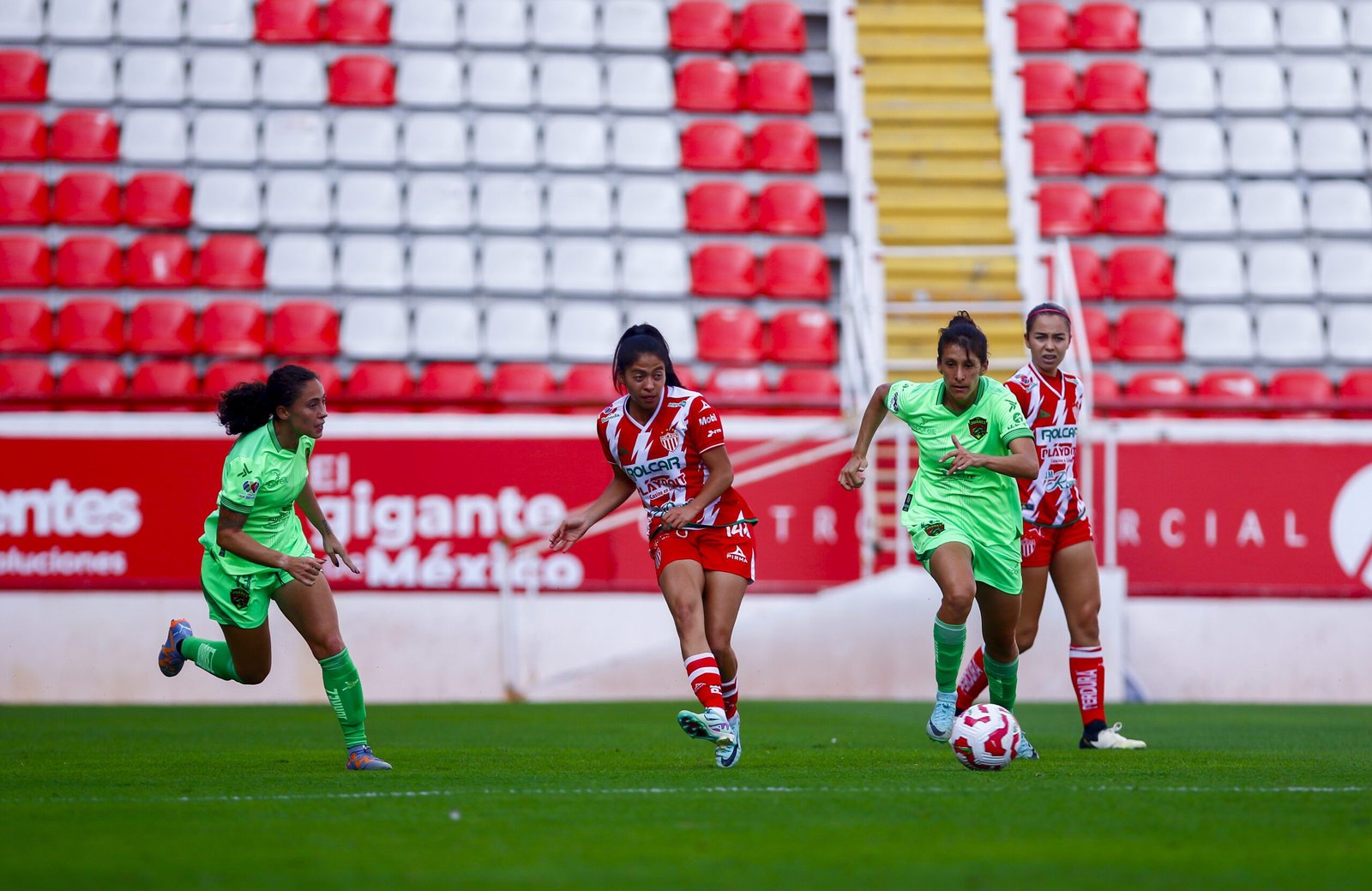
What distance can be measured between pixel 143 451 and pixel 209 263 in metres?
3.20

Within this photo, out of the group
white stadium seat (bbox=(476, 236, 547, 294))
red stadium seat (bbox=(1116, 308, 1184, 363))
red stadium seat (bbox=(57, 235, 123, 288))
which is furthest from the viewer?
white stadium seat (bbox=(476, 236, 547, 294))

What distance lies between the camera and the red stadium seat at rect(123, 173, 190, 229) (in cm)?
1722

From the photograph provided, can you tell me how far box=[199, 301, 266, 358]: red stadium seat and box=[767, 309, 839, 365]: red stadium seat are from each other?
470 cm

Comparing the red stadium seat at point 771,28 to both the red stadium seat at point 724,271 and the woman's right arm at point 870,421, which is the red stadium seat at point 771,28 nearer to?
the red stadium seat at point 724,271

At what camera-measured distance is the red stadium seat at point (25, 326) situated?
16125mm

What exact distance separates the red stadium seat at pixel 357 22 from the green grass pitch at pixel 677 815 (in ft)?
35.3

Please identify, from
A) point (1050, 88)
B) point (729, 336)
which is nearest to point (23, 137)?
point (729, 336)

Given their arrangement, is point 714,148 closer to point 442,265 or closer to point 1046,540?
point 442,265

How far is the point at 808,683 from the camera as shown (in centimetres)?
1409

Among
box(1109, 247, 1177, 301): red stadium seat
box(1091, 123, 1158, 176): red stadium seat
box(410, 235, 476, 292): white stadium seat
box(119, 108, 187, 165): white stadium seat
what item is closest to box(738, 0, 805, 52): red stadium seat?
box(1091, 123, 1158, 176): red stadium seat

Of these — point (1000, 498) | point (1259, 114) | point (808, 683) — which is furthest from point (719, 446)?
point (1259, 114)

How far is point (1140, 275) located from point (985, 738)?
1151cm

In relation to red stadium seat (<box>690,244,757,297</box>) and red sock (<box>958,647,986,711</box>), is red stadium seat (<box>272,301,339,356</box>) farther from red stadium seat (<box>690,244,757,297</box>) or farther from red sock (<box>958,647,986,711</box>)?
red sock (<box>958,647,986,711</box>)

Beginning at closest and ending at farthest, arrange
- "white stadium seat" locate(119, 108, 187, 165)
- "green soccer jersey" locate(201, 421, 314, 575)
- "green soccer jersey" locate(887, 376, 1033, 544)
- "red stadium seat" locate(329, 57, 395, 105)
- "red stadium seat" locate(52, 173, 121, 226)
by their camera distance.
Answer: "green soccer jersey" locate(201, 421, 314, 575), "green soccer jersey" locate(887, 376, 1033, 544), "red stadium seat" locate(52, 173, 121, 226), "white stadium seat" locate(119, 108, 187, 165), "red stadium seat" locate(329, 57, 395, 105)
